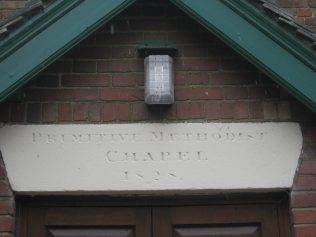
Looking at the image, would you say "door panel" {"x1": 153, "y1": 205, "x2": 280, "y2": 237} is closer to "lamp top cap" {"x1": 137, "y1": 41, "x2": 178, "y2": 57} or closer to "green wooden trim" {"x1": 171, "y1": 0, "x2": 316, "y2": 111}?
"green wooden trim" {"x1": 171, "y1": 0, "x2": 316, "y2": 111}

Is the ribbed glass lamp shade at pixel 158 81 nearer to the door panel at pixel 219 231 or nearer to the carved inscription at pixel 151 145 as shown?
the carved inscription at pixel 151 145

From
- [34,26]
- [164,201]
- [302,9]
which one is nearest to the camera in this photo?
[34,26]

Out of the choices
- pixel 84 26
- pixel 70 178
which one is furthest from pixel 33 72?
pixel 70 178

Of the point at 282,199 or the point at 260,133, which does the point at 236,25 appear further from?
the point at 282,199

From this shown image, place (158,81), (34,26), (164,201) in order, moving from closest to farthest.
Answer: (34,26) < (158,81) < (164,201)

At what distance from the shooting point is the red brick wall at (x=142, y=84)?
4023 millimetres

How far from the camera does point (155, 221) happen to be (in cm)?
399

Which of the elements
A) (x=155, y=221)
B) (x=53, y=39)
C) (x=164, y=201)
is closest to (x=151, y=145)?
(x=164, y=201)

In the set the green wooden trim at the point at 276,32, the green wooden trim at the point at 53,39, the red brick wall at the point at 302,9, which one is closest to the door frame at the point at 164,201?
the green wooden trim at the point at 53,39

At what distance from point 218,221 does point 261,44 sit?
42.9 inches

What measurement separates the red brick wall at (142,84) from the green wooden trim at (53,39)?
0.94 feet

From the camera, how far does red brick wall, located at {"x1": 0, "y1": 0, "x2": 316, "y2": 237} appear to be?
158 inches

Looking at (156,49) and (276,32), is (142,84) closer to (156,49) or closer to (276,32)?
(156,49)

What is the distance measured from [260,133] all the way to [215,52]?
0.59 metres
